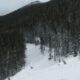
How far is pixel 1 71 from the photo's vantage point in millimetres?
44250

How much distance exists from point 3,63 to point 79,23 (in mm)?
11775

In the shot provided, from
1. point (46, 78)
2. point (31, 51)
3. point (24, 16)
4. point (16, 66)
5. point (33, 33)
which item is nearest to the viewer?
point (46, 78)

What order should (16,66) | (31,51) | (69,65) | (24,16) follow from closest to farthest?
1. (69,65)
2. (16,66)
3. (31,51)
4. (24,16)

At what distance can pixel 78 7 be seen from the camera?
50000 mm

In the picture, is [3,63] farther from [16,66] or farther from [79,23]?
[79,23]

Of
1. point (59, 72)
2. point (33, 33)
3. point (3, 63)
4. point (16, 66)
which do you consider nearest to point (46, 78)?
point (59, 72)

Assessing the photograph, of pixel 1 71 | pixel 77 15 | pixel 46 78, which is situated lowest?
pixel 1 71

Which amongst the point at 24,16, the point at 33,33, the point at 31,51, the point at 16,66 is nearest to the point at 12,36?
the point at 31,51

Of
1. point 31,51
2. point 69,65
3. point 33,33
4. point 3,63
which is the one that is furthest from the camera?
point 33,33

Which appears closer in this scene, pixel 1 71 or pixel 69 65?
pixel 69 65

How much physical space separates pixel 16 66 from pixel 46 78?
33.6 m

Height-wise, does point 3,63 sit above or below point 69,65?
below

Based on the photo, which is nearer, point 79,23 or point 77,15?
point 79,23

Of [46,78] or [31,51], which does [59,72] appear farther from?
[31,51]
